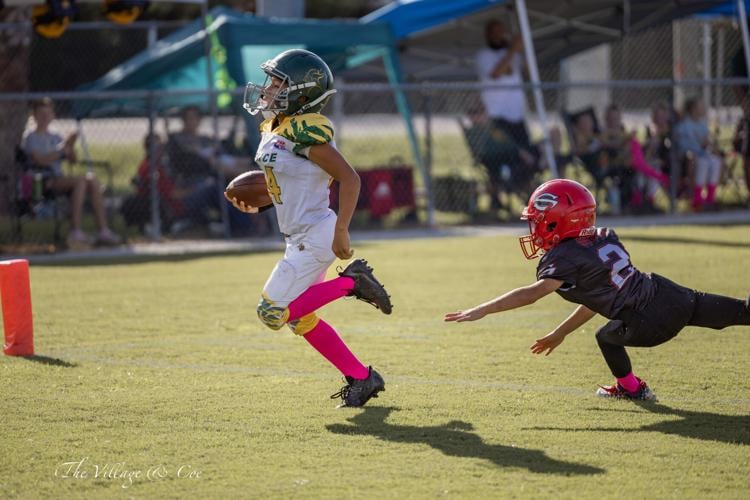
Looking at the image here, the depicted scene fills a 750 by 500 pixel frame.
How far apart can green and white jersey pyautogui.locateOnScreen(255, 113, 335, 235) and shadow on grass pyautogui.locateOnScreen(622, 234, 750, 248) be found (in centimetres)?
711

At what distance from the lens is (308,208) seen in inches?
227

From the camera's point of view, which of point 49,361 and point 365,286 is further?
point 49,361

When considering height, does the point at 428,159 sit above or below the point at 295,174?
below

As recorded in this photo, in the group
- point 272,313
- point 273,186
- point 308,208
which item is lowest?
point 272,313

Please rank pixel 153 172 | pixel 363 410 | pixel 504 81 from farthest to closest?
pixel 504 81
pixel 153 172
pixel 363 410

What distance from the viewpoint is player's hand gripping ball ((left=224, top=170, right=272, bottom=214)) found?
20.0 feet

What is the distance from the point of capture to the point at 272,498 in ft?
13.9

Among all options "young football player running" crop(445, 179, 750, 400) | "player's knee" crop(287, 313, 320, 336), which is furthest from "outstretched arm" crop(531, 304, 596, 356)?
"player's knee" crop(287, 313, 320, 336)

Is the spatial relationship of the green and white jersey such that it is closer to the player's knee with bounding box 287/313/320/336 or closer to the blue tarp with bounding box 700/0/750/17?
the player's knee with bounding box 287/313/320/336

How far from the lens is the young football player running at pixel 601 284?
5.47m

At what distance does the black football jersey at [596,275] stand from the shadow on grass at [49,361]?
9.82 ft

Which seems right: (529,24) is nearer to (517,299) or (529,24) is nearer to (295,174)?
(295,174)

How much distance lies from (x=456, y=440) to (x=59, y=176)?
860 centimetres

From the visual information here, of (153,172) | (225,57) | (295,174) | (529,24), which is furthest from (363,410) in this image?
(529,24)
